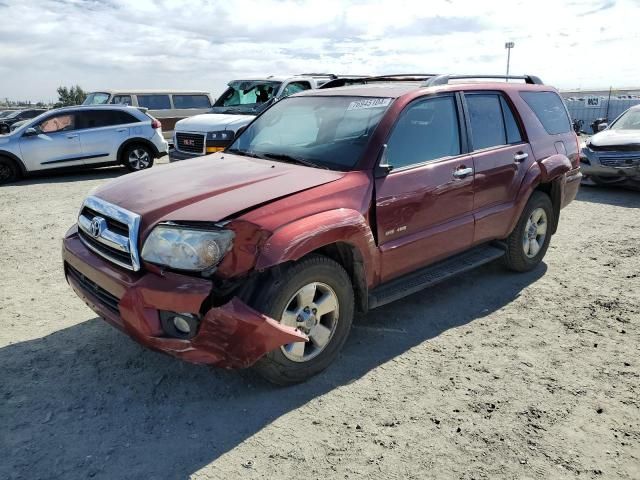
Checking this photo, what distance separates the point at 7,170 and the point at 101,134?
2.04 metres

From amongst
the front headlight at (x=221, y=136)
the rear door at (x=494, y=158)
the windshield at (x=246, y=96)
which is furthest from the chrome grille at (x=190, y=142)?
the rear door at (x=494, y=158)

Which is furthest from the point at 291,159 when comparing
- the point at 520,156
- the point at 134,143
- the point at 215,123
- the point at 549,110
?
the point at 134,143

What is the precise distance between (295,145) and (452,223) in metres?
1.39

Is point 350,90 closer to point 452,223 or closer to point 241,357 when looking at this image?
point 452,223

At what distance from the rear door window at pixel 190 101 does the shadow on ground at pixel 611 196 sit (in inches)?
475

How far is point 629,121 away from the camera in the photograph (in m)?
10.3

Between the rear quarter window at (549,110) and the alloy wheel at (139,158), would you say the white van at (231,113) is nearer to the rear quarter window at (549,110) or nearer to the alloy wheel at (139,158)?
the alloy wheel at (139,158)

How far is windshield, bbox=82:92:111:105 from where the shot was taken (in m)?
15.4

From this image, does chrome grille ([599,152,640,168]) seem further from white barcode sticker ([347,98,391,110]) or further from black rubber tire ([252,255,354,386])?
black rubber tire ([252,255,354,386])

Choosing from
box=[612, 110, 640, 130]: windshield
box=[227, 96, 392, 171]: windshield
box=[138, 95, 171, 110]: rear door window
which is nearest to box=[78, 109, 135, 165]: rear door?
box=[138, 95, 171, 110]: rear door window

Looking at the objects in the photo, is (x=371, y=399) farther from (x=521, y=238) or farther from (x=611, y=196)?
(x=611, y=196)

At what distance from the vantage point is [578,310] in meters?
4.30

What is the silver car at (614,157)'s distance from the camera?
29.4 ft

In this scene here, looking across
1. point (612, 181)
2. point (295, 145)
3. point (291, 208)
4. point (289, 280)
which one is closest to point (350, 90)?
point (295, 145)
